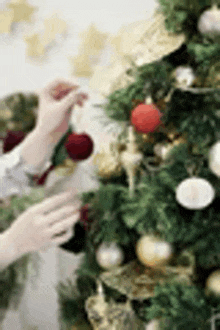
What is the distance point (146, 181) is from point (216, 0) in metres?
0.32

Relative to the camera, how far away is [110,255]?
64 centimetres

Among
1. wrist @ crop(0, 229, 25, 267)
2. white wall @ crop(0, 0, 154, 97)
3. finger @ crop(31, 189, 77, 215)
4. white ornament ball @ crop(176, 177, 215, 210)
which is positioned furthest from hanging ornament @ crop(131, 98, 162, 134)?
white wall @ crop(0, 0, 154, 97)

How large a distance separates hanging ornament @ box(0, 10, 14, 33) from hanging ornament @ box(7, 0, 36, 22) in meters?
0.01

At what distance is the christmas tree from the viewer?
1.70 ft

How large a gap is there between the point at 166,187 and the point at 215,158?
3.7 inches

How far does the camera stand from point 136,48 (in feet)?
1.95

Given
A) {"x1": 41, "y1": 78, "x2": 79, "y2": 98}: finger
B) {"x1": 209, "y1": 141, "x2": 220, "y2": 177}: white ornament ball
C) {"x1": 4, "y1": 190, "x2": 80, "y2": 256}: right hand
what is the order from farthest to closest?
{"x1": 41, "y1": 78, "x2": 79, "y2": 98}: finger < {"x1": 4, "y1": 190, "x2": 80, "y2": 256}: right hand < {"x1": 209, "y1": 141, "x2": 220, "y2": 177}: white ornament ball

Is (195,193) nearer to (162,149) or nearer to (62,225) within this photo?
(162,149)

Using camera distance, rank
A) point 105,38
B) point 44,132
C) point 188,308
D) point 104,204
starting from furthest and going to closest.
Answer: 1. point 105,38
2. point 44,132
3. point 104,204
4. point 188,308

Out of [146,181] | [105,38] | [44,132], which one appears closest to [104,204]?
[146,181]

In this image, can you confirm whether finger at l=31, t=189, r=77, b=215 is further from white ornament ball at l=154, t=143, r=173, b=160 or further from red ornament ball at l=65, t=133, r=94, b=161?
white ornament ball at l=154, t=143, r=173, b=160

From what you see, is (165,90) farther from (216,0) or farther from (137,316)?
(137,316)

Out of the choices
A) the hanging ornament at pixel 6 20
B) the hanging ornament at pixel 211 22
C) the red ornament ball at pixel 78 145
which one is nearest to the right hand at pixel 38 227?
the red ornament ball at pixel 78 145

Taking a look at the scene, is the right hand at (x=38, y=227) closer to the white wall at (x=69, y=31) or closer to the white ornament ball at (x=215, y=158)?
the white ornament ball at (x=215, y=158)
